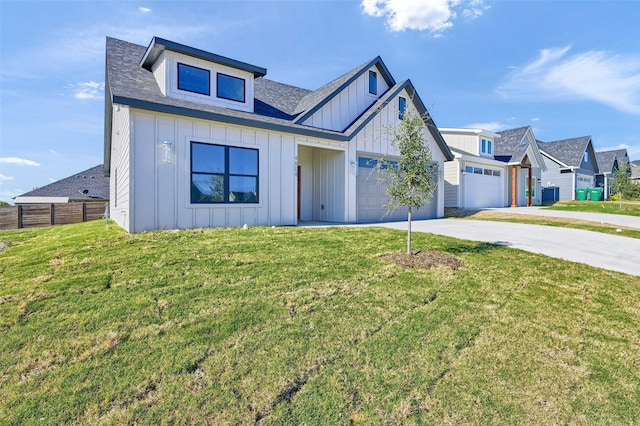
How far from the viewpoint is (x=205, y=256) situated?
5707 millimetres

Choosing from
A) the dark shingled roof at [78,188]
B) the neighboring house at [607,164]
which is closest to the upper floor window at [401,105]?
the dark shingled roof at [78,188]

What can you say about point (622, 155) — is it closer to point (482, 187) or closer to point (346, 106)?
point (482, 187)

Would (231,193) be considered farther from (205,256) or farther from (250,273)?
(250,273)

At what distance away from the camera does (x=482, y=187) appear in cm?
2089

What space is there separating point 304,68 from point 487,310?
1680 centimetres

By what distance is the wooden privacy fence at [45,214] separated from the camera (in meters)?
17.4

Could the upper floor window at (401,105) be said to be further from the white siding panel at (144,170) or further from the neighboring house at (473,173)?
the white siding panel at (144,170)

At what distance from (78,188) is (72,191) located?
0.56 m

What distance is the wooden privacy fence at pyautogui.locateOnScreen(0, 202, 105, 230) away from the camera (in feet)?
57.0

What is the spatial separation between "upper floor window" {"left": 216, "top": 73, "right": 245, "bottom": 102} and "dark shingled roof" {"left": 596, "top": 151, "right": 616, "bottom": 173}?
139 feet

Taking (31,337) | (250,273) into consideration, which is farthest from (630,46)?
(31,337)

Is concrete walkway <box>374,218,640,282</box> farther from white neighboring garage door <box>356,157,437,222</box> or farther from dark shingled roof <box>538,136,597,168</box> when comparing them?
dark shingled roof <box>538,136,597,168</box>

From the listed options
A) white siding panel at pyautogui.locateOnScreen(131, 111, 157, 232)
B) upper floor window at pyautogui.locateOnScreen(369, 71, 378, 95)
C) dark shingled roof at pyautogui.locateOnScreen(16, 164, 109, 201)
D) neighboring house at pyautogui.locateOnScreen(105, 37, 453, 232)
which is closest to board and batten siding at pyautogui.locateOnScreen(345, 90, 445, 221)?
neighboring house at pyautogui.locateOnScreen(105, 37, 453, 232)

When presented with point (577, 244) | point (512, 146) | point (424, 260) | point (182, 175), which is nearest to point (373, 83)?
Answer: point (182, 175)
